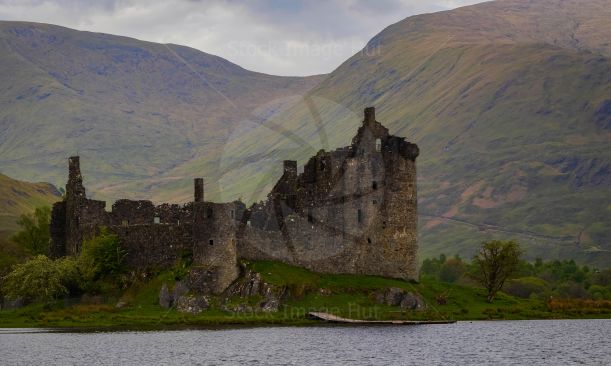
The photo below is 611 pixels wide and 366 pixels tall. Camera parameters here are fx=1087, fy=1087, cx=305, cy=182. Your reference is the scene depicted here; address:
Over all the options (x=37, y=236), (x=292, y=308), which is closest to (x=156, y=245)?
(x=292, y=308)

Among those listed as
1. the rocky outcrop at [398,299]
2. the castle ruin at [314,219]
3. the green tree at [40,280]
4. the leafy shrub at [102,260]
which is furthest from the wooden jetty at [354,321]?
the green tree at [40,280]

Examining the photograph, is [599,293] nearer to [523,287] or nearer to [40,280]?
[523,287]

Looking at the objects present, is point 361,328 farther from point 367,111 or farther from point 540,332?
point 367,111

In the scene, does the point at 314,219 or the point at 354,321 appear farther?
the point at 314,219

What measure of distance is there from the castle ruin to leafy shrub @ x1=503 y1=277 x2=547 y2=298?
3827cm

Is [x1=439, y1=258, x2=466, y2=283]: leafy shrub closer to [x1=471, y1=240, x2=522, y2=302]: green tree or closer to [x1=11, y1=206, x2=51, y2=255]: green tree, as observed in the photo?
[x1=471, y1=240, x2=522, y2=302]: green tree

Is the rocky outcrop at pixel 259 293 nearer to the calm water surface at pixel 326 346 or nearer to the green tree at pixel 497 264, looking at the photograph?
the calm water surface at pixel 326 346

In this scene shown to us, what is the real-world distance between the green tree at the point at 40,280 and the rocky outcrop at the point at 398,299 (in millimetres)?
25672

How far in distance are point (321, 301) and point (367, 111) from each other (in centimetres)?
1900

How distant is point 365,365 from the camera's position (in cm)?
5884

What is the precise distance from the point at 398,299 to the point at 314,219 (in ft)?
34.6

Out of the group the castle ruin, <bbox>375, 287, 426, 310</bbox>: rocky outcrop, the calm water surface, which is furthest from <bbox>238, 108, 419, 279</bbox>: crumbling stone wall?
the calm water surface

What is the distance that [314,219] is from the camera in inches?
3748

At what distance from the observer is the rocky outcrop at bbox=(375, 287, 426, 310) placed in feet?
297
